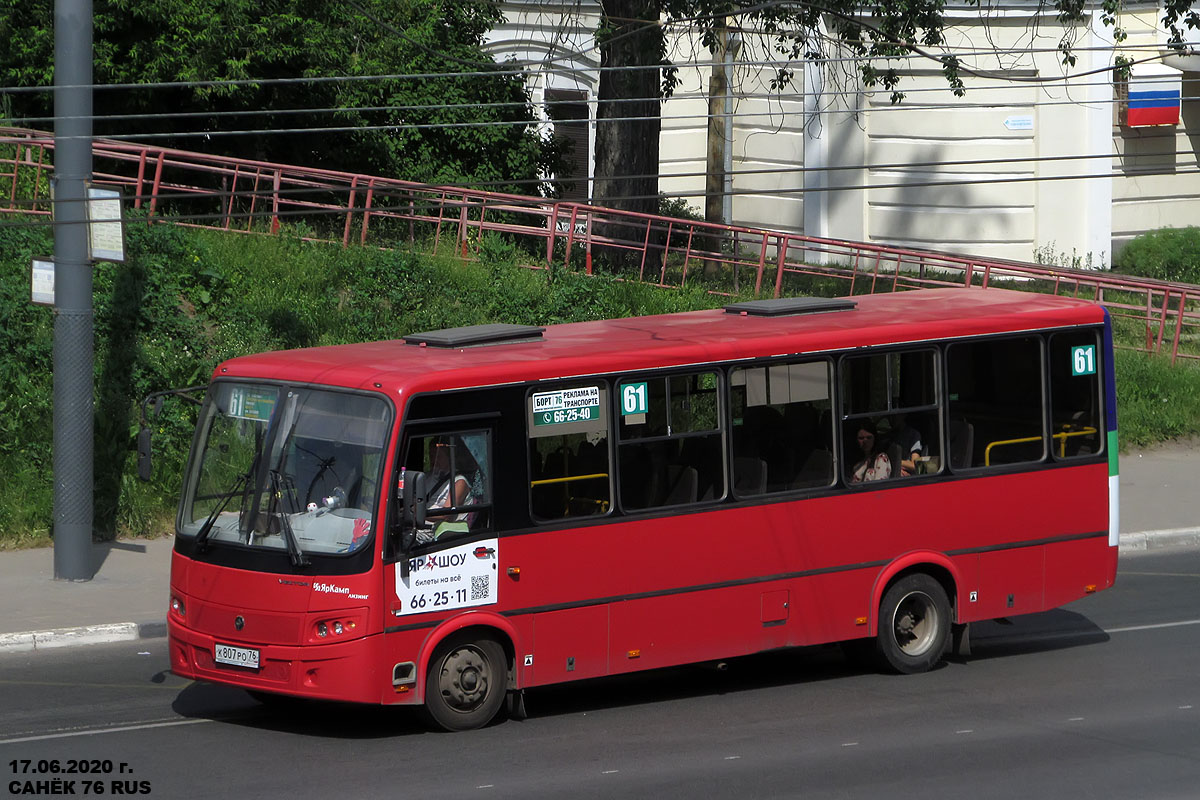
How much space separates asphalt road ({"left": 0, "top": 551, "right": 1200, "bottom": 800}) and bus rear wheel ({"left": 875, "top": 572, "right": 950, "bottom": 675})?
182 millimetres

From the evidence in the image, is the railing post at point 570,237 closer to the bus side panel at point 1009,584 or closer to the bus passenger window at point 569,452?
the bus side panel at point 1009,584

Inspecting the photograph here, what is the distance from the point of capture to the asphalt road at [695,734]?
9.15 m

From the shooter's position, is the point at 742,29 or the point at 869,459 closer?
the point at 869,459

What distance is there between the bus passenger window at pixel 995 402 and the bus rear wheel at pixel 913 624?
969 millimetres

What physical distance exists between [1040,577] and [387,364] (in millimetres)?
5433

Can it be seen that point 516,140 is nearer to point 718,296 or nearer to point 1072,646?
point 718,296

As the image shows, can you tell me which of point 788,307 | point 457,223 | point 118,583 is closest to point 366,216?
point 457,223

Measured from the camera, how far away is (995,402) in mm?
12328

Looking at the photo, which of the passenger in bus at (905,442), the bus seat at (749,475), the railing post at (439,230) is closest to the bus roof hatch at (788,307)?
the passenger in bus at (905,442)

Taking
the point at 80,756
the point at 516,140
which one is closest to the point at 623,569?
the point at 80,756

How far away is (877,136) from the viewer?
32344 mm

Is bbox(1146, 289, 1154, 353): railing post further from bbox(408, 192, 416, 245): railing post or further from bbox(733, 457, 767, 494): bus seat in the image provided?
bbox(733, 457, 767, 494): bus seat

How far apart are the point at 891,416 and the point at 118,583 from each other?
7.26 metres

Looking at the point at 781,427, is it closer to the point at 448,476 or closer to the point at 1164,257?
the point at 448,476
